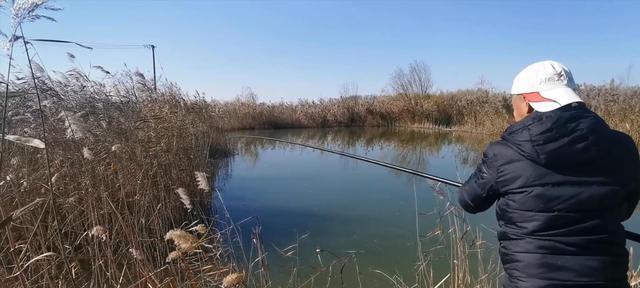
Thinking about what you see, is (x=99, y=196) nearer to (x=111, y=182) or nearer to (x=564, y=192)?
(x=111, y=182)

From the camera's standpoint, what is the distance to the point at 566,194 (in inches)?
43.3

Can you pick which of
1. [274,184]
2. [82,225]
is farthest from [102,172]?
[274,184]

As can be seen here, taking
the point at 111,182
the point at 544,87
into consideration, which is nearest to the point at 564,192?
the point at 544,87

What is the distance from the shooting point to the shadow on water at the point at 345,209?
10.9 ft

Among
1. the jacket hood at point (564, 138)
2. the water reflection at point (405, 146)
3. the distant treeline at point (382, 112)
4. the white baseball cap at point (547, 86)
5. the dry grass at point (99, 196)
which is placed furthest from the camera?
the distant treeline at point (382, 112)

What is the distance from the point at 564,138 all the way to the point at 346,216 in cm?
365

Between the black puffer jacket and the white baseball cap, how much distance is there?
47mm

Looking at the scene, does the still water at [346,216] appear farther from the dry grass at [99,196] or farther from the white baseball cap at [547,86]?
the white baseball cap at [547,86]

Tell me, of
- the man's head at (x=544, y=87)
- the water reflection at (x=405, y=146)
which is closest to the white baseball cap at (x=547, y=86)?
the man's head at (x=544, y=87)

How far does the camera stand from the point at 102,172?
2652mm

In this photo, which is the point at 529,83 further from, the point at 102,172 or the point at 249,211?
the point at 249,211

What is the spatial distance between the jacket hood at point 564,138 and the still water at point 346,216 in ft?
4.41

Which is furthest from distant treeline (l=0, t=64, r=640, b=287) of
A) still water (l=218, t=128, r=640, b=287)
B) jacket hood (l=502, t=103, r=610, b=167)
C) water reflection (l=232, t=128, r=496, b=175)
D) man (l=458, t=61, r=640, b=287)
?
water reflection (l=232, t=128, r=496, b=175)

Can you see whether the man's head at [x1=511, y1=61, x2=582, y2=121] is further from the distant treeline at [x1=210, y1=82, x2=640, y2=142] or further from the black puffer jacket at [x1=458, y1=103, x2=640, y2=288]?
the distant treeline at [x1=210, y1=82, x2=640, y2=142]
